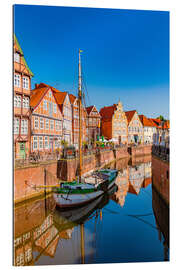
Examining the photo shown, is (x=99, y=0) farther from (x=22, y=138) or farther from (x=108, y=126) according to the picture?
(x=108, y=126)

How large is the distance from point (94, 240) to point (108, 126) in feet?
56.7

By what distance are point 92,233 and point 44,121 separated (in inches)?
285

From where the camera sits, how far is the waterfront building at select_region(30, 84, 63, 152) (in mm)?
9922

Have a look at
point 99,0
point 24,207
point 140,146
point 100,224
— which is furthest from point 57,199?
point 140,146

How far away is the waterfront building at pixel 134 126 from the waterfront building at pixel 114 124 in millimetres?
912

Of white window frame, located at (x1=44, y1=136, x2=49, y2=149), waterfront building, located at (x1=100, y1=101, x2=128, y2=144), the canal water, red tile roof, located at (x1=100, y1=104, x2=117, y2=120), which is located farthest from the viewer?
red tile roof, located at (x1=100, y1=104, x2=117, y2=120)

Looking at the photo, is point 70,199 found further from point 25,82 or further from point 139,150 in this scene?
point 139,150

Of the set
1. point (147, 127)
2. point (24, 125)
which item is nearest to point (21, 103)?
point (24, 125)

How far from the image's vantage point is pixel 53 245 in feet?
18.4

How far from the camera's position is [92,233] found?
246 inches

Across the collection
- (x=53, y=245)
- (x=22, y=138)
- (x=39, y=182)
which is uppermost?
(x=22, y=138)

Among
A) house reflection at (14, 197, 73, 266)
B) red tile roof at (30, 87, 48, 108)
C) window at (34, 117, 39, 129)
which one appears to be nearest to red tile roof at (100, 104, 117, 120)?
red tile roof at (30, 87, 48, 108)

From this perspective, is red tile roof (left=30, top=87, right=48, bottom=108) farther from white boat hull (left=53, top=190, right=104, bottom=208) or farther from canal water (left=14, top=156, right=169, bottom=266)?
canal water (left=14, top=156, right=169, bottom=266)

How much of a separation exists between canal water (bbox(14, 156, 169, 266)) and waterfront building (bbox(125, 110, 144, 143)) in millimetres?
16774
